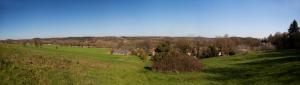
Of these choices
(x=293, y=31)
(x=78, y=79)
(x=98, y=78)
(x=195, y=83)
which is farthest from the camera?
(x=293, y=31)

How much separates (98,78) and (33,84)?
553 centimetres

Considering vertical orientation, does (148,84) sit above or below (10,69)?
below

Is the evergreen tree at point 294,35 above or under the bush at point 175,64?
above

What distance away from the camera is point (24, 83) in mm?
12836

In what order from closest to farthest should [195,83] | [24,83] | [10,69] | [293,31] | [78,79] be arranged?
[24,83]
[10,69]
[78,79]
[195,83]
[293,31]

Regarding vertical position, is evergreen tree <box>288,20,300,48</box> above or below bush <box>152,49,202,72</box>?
above

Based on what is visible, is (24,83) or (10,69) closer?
(24,83)

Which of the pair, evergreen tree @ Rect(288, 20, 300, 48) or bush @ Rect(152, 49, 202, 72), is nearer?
bush @ Rect(152, 49, 202, 72)

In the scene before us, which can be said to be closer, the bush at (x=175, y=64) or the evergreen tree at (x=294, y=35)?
the bush at (x=175, y=64)

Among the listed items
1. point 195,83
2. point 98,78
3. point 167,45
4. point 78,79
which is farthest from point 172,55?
point 167,45

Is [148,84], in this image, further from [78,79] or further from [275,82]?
[275,82]

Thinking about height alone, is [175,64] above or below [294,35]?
below

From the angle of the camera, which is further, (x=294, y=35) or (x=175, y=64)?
(x=294, y=35)

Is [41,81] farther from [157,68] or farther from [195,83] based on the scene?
[157,68]
